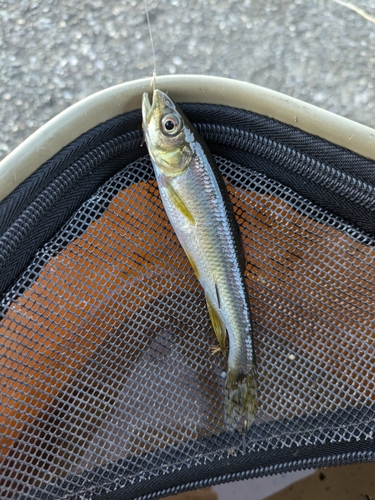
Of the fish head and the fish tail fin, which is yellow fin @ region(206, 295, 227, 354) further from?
the fish head

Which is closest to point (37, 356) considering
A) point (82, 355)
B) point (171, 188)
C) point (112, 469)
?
point (82, 355)

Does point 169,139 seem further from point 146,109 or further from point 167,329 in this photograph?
point 167,329

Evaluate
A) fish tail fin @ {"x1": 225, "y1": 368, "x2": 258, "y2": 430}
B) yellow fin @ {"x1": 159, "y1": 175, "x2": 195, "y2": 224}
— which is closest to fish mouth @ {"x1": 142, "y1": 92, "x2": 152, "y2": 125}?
yellow fin @ {"x1": 159, "y1": 175, "x2": 195, "y2": 224}

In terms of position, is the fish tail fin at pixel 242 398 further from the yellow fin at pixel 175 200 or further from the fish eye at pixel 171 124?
the fish eye at pixel 171 124

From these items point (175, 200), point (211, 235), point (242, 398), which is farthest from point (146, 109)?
point (242, 398)

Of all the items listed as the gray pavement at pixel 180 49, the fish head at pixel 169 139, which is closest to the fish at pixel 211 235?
the fish head at pixel 169 139
